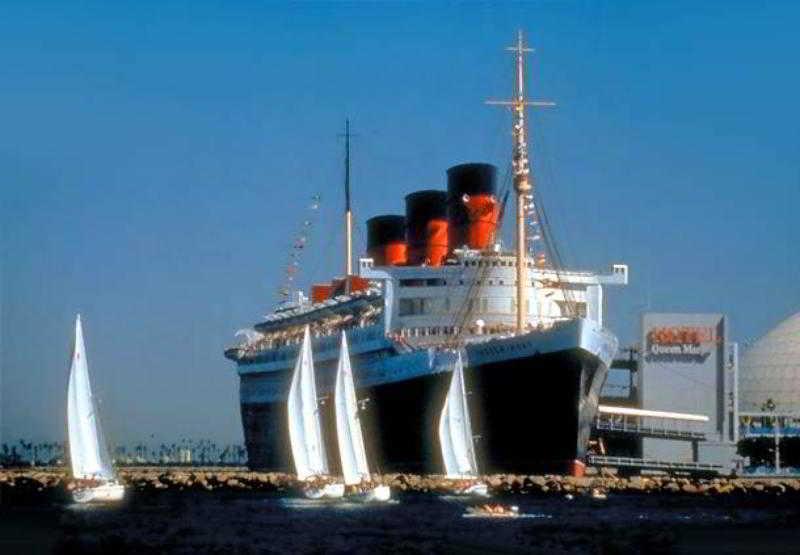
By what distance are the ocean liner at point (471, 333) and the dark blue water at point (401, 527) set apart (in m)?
7.40

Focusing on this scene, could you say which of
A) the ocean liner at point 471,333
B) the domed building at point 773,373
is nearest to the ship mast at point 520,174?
the ocean liner at point 471,333

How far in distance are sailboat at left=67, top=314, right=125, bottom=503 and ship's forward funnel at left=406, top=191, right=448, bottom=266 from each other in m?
35.9

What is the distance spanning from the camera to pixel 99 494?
88.8m

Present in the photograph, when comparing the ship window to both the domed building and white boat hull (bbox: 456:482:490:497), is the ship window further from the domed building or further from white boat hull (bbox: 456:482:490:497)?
the domed building

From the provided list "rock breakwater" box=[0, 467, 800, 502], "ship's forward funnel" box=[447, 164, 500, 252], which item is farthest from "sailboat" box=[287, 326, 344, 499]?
"ship's forward funnel" box=[447, 164, 500, 252]

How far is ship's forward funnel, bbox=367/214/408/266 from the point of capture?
126m

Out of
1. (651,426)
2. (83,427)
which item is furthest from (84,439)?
(651,426)

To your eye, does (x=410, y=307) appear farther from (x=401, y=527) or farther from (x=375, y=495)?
(x=401, y=527)

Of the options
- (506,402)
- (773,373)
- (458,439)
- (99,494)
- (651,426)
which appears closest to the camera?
(99,494)

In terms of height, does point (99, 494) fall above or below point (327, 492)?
above

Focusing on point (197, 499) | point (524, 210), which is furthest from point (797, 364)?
point (197, 499)

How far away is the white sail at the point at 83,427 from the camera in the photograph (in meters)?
88.3

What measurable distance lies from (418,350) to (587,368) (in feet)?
43.8

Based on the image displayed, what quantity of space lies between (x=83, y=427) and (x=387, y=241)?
41.7 meters
